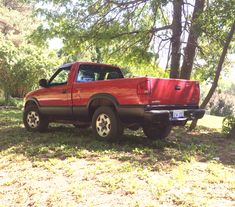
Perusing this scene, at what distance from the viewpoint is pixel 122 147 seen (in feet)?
24.1

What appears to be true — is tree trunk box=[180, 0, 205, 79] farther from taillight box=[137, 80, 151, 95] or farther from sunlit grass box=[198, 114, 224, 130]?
taillight box=[137, 80, 151, 95]

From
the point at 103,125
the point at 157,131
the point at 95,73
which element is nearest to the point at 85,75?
the point at 95,73

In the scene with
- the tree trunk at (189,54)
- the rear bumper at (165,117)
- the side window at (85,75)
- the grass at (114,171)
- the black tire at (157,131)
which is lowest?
the grass at (114,171)

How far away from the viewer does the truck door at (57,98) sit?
866 cm

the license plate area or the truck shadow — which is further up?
the license plate area

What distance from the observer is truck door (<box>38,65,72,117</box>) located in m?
8.66

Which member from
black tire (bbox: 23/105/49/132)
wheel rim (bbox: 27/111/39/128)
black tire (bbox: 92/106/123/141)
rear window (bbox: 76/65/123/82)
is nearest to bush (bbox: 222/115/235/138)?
rear window (bbox: 76/65/123/82)

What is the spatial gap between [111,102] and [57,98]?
1873mm

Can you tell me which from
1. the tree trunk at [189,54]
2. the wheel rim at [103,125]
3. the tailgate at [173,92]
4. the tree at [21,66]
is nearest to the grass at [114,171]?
the wheel rim at [103,125]

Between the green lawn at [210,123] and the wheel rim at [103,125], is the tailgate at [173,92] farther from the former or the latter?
the green lawn at [210,123]

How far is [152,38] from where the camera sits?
44.3ft

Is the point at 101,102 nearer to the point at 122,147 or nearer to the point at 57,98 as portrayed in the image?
the point at 122,147

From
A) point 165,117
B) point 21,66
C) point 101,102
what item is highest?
point 21,66

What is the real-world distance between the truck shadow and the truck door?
62 cm
